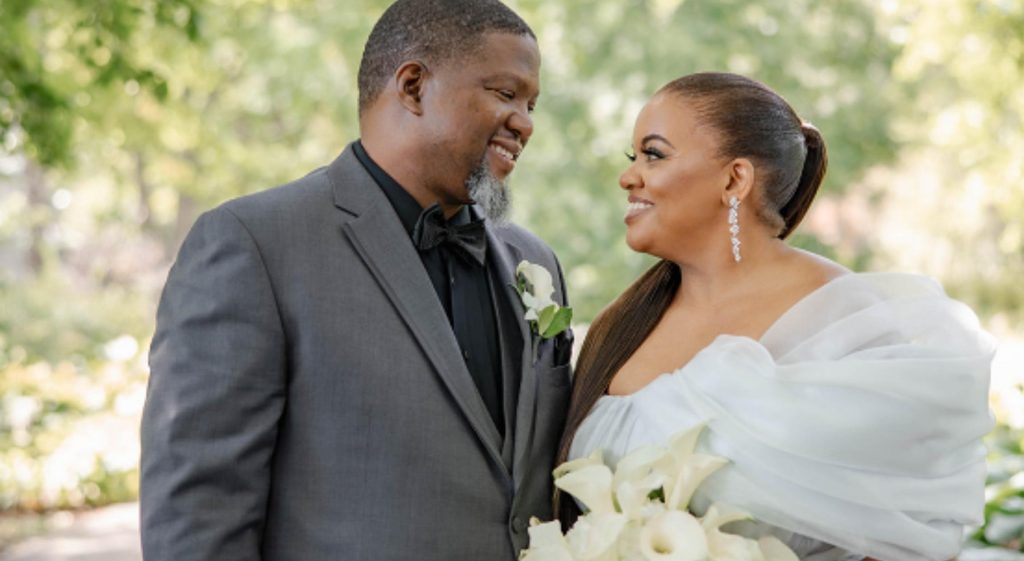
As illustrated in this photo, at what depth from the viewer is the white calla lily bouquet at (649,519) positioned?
2375 millimetres

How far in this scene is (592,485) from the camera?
2.51 meters

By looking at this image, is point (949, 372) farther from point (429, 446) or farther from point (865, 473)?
point (429, 446)

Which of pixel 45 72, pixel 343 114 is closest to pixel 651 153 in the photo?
pixel 45 72

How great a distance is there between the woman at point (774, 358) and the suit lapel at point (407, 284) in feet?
1.11

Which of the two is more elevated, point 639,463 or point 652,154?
point 652,154

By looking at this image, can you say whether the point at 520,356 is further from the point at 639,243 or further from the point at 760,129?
the point at 760,129

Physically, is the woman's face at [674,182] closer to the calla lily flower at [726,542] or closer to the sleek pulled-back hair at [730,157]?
the sleek pulled-back hair at [730,157]

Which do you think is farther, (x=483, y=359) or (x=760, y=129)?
(x=760, y=129)

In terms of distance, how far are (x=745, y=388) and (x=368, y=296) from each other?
2.58 feet

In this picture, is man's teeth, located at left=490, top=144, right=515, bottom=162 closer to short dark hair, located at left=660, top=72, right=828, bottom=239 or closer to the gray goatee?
the gray goatee

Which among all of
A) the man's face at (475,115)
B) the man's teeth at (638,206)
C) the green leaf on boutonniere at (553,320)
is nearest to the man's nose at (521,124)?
the man's face at (475,115)

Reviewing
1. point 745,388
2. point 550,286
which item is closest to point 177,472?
point 550,286

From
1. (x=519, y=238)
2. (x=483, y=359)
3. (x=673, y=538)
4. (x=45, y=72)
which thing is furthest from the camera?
(x=45, y=72)

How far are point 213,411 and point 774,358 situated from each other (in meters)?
1.16
